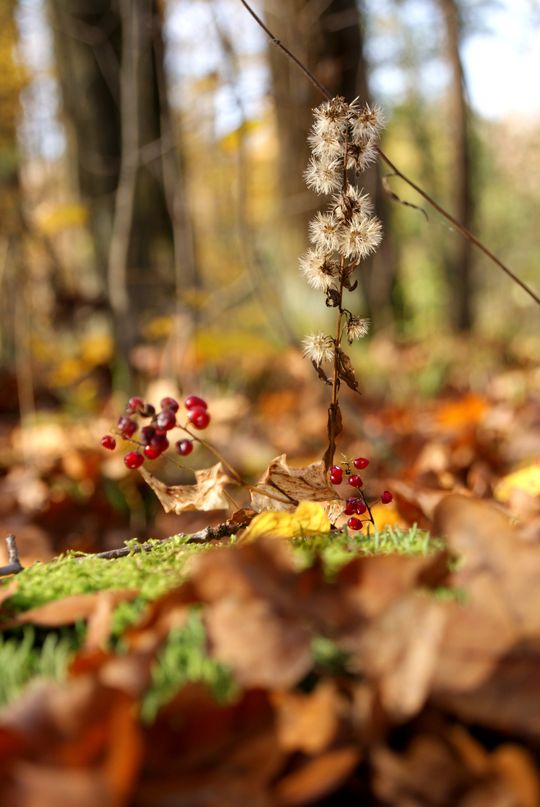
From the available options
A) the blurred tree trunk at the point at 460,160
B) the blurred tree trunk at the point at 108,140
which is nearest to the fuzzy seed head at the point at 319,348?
the blurred tree trunk at the point at 108,140

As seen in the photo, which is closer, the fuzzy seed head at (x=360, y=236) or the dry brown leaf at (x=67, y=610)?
the dry brown leaf at (x=67, y=610)

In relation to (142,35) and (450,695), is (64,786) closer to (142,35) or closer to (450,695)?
(450,695)

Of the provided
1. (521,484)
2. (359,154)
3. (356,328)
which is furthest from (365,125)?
(521,484)

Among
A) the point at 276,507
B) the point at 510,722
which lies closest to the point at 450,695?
the point at 510,722

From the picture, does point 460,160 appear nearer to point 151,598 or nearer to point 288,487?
point 288,487

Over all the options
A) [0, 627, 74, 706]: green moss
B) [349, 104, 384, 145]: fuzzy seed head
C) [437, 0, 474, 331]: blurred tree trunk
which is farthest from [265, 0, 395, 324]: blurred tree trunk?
[0, 627, 74, 706]: green moss

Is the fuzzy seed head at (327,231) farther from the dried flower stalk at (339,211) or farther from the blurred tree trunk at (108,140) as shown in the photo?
the blurred tree trunk at (108,140)

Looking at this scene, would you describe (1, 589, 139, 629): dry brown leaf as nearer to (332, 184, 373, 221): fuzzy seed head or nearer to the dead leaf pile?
the dead leaf pile
